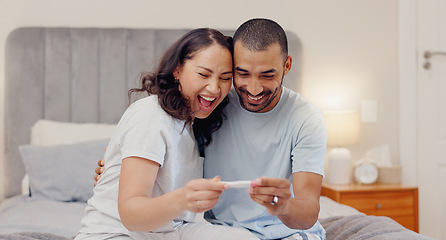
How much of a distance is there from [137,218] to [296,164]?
0.51m

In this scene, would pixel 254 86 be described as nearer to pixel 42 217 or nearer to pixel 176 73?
pixel 176 73

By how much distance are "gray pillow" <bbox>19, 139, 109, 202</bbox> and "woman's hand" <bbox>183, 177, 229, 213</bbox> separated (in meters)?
1.44

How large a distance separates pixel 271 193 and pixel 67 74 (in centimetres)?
212

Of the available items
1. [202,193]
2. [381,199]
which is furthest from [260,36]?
[381,199]

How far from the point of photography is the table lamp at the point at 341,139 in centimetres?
296

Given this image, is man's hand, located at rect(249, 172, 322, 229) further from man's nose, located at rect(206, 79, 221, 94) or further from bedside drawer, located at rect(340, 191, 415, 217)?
bedside drawer, located at rect(340, 191, 415, 217)

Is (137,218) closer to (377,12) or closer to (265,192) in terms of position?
(265,192)

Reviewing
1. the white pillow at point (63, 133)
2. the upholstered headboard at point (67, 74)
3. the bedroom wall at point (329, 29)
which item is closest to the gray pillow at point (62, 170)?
the white pillow at point (63, 133)

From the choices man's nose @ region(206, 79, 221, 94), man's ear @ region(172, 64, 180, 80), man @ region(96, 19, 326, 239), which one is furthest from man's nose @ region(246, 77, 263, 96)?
man's ear @ region(172, 64, 180, 80)

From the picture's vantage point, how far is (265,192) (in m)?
1.04

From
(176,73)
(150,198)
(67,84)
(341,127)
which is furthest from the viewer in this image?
(341,127)

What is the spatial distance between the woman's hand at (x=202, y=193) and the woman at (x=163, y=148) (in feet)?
0.14

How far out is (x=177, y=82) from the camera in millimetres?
1390

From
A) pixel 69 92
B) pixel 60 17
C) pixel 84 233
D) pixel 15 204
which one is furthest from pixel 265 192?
pixel 60 17
